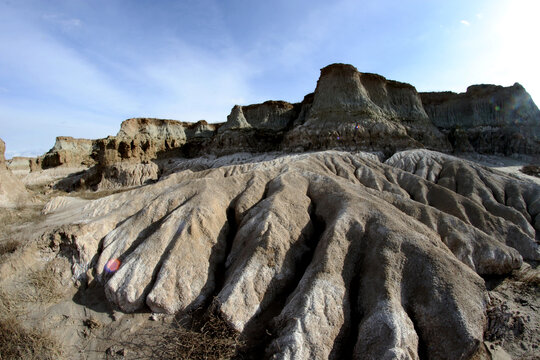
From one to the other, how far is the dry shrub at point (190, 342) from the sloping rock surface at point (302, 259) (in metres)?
0.38

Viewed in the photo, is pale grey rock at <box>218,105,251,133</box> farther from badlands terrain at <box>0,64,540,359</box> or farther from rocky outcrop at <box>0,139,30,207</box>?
rocky outcrop at <box>0,139,30,207</box>

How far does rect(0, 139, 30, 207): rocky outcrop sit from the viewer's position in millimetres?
16141

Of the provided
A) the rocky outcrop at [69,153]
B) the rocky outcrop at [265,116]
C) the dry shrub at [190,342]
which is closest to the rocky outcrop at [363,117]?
the rocky outcrop at [265,116]

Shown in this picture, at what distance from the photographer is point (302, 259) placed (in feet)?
33.8

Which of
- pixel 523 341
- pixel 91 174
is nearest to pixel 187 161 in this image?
pixel 91 174

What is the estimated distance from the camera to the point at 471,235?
1130cm

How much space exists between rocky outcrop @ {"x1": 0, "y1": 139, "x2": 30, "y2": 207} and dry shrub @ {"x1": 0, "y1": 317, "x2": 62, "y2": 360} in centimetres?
1107

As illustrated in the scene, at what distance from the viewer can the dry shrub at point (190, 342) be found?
748 centimetres

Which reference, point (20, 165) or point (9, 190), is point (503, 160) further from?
point (20, 165)

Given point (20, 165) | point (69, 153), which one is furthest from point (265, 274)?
point (20, 165)

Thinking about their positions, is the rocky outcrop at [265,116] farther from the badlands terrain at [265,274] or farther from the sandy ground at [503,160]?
the badlands terrain at [265,274]

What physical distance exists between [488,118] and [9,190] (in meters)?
63.7

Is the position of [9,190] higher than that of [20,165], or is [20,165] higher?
[20,165]

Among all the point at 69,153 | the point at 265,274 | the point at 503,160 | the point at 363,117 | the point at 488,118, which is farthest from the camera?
the point at 69,153
